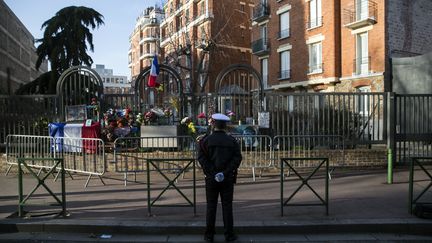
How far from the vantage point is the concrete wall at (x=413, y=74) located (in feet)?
47.9

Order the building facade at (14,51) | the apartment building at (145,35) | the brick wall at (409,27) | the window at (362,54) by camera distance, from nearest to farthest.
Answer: the brick wall at (409,27) → the window at (362,54) → the building facade at (14,51) → the apartment building at (145,35)

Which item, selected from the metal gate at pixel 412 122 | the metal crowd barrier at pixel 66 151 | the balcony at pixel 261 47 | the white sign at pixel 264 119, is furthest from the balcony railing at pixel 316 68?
the metal crowd barrier at pixel 66 151

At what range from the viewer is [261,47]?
39.0 m

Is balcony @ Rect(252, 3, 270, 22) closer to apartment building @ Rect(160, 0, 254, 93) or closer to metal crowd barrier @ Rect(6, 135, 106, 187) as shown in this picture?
apartment building @ Rect(160, 0, 254, 93)

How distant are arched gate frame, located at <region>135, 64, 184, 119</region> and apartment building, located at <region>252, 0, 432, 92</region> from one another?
14.0 meters

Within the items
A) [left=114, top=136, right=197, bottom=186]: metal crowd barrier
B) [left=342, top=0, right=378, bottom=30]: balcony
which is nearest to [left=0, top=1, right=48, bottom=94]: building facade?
[left=342, top=0, right=378, bottom=30]: balcony

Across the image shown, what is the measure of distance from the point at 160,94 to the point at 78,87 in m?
2.64

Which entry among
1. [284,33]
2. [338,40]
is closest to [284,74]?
[284,33]

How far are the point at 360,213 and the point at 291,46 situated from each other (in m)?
29.0

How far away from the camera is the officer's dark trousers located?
6.23 m

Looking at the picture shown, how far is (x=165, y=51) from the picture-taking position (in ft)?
202

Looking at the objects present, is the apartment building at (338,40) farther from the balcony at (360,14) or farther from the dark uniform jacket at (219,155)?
the dark uniform jacket at (219,155)

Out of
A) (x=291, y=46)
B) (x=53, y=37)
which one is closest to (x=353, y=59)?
(x=291, y=46)

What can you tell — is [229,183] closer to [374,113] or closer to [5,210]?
[5,210]
